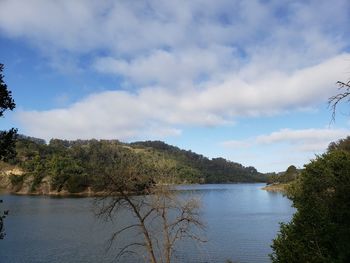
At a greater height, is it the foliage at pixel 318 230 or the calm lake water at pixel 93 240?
the foliage at pixel 318 230

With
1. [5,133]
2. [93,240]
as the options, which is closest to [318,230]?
[5,133]

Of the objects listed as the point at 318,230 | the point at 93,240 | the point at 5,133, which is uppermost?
the point at 5,133

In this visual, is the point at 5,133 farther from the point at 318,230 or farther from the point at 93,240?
the point at 93,240

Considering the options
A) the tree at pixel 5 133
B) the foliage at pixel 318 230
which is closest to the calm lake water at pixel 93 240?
the foliage at pixel 318 230

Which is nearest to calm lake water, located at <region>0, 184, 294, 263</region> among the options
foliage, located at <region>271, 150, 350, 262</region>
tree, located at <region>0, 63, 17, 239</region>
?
foliage, located at <region>271, 150, 350, 262</region>

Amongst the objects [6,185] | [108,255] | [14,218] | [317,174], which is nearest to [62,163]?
[6,185]

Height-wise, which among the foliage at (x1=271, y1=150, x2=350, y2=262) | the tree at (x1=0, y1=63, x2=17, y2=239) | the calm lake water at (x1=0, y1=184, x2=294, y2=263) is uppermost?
the tree at (x1=0, y1=63, x2=17, y2=239)

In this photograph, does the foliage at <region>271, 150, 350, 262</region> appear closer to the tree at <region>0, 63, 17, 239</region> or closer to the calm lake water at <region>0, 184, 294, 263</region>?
the calm lake water at <region>0, 184, 294, 263</region>

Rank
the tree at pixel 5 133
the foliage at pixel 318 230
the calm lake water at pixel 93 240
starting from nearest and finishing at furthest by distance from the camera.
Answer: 1. the tree at pixel 5 133
2. the foliage at pixel 318 230
3. the calm lake water at pixel 93 240

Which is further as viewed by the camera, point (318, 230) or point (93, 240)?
point (93, 240)

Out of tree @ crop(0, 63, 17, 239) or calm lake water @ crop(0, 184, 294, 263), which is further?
calm lake water @ crop(0, 184, 294, 263)

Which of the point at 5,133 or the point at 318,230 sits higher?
the point at 5,133

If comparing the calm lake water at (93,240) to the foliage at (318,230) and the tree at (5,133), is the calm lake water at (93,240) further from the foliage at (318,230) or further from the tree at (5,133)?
the tree at (5,133)

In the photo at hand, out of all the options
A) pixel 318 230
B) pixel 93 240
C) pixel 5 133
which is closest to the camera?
pixel 5 133
